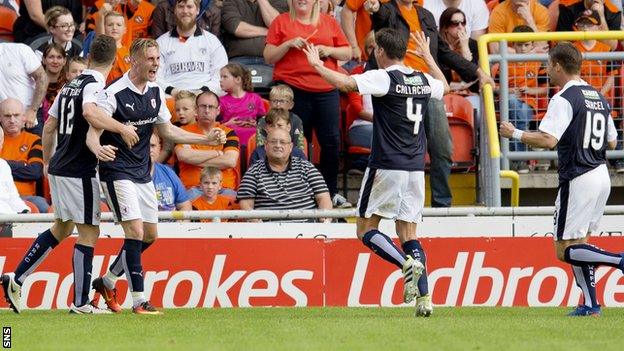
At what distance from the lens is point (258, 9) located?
1691 cm

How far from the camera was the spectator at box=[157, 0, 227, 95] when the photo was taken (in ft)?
53.6

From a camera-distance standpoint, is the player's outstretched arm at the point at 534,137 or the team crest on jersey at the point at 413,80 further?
the team crest on jersey at the point at 413,80

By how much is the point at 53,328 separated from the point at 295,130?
541 centimetres

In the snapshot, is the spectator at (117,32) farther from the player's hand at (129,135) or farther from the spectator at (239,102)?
the player's hand at (129,135)

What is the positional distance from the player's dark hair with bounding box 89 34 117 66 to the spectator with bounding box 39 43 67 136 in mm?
4277

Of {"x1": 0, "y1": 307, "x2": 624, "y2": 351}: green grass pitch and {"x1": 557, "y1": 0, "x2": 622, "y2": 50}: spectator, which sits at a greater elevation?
{"x1": 557, "y1": 0, "x2": 622, "y2": 50}: spectator

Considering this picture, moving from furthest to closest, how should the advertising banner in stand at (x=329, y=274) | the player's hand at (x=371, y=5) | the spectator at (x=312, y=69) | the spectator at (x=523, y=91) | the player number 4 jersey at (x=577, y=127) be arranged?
the player's hand at (x=371, y=5) → the spectator at (x=312, y=69) → the spectator at (x=523, y=91) → the advertising banner in stand at (x=329, y=274) → the player number 4 jersey at (x=577, y=127)

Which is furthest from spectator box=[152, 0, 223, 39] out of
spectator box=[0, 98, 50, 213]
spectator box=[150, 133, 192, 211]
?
spectator box=[150, 133, 192, 211]

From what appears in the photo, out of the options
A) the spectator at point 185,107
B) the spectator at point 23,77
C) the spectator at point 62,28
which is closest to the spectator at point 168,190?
the spectator at point 185,107

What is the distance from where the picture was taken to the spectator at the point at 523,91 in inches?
610

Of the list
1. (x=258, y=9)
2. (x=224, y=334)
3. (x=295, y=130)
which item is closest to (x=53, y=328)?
(x=224, y=334)

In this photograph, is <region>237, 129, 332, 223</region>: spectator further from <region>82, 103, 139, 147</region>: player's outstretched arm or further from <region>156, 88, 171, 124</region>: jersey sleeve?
<region>82, 103, 139, 147</region>: player's outstretched arm

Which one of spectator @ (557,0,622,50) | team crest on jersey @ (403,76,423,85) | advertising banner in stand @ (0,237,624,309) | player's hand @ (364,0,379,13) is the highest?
player's hand @ (364,0,379,13)

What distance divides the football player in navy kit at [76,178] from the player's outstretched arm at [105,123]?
0.55ft
